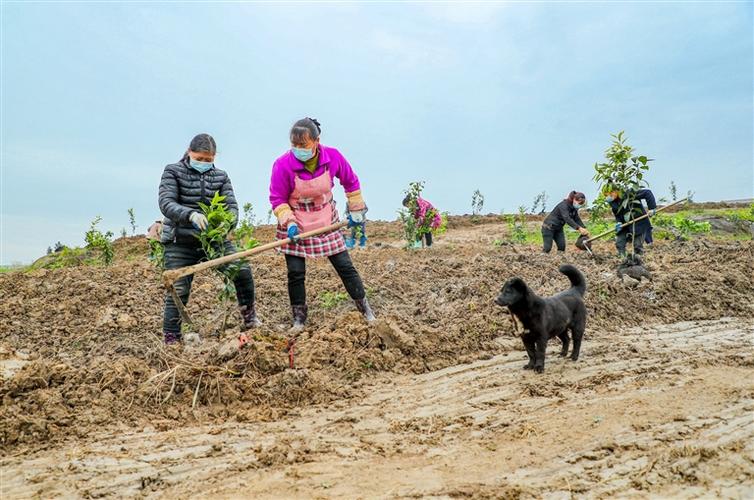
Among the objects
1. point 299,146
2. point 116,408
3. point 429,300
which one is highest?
point 299,146

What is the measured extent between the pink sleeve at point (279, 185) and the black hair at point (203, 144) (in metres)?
0.59

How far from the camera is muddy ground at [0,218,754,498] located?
9.97 ft

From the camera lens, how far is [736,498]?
2852 millimetres

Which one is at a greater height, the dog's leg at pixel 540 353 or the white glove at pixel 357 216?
the white glove at pixel 357 216

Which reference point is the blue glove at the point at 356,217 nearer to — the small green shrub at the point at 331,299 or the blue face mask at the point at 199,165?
the small green shrub at the point at 331,299

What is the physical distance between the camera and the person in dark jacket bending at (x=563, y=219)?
11617mm

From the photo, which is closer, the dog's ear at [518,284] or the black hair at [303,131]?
the dog's ear at [518,284]

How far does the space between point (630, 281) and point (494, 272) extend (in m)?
1.78

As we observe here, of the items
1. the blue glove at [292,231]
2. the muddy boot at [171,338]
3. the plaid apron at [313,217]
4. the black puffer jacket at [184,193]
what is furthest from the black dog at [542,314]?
the muddy boot at [171,338]

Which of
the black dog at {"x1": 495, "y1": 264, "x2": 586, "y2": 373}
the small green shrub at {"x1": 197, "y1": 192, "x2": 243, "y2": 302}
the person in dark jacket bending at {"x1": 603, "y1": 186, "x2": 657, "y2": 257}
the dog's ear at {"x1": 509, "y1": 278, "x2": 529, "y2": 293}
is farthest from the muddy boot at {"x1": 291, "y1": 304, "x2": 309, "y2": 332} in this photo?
the person in dark jacket bending at {"x1": 603, "y1": 186, "x2": 657, "y2": 257}

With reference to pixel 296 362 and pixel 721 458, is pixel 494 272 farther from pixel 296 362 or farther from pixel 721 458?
pixel 721 458

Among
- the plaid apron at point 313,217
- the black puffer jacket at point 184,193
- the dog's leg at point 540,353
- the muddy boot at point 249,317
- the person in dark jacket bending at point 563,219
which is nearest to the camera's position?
the dog's leg at point 540,353

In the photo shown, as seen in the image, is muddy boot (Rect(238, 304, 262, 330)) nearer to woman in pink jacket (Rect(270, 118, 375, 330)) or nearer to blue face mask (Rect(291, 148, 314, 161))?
woman in pink jacket (Rect(270, 118, 375, 330))

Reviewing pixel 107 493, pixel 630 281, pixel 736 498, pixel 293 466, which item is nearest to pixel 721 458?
pixel 736 498
